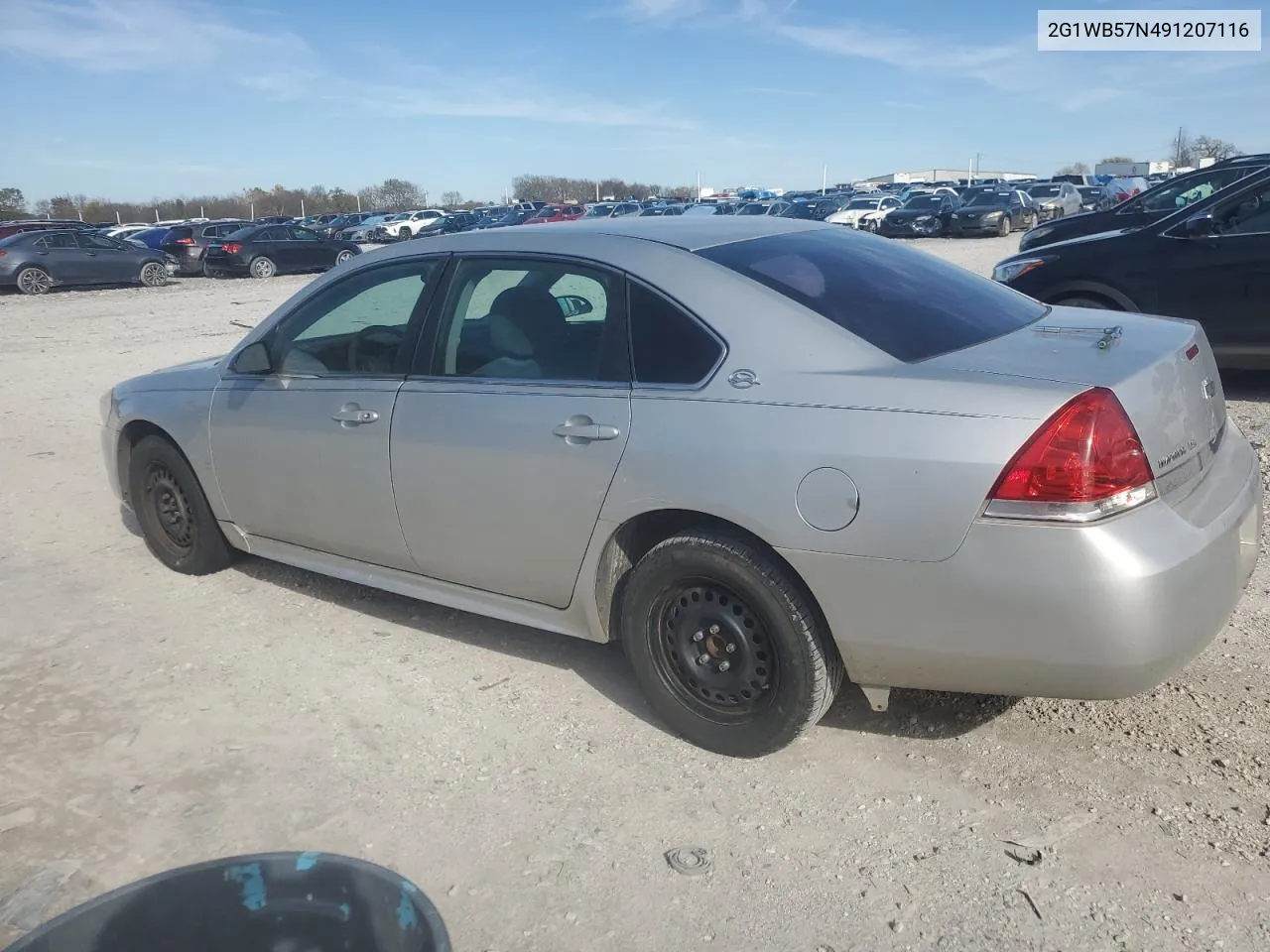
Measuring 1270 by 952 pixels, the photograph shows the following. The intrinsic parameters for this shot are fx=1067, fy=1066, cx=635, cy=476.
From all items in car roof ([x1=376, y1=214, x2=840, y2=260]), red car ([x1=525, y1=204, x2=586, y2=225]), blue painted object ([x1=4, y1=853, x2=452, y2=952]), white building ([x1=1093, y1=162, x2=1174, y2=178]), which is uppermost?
white building ([x1=1093, y1=162, x2=1174, y2=178])

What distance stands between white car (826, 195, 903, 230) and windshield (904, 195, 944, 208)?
0.76m

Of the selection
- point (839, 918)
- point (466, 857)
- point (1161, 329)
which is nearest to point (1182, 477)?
point (1161, 329)

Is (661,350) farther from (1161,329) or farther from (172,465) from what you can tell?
(172,465)

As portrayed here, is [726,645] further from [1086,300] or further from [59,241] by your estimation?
[59,241]

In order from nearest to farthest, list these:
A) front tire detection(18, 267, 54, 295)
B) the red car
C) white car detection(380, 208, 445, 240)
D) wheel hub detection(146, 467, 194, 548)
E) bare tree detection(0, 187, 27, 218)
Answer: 1. wheel hub detection(146, 467, 194, 548)
2. front tire detection(18, 267, 54, 295)
3. the red car
4. white car detection(380, 208, 445, 240)
5. bare tree detection(0, 187, 27, 218)

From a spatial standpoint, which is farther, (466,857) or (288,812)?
(288,812)

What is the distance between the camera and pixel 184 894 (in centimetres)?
265

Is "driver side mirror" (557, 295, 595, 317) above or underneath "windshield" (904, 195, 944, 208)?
underneath

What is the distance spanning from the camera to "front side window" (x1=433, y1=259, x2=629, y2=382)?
11.6 ft

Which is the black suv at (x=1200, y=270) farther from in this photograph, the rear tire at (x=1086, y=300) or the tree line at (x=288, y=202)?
the tree line at (x=288, y=202)

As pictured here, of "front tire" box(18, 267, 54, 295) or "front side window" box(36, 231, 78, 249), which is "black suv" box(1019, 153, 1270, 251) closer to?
"front tire" box(18, 267, 54, 295)

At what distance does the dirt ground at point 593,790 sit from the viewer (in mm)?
2643

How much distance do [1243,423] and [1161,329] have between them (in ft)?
13.7

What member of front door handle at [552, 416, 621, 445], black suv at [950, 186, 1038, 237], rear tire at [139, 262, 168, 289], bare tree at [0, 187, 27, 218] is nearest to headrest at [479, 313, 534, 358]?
front door handle at [552, 416, 621, 445]
